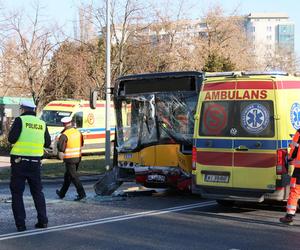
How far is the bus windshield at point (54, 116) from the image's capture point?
23872mm

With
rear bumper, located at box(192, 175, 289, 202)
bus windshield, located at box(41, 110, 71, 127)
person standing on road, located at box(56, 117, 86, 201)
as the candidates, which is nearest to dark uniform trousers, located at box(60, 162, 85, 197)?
person standing on road, located at box(56, 117, 86, 201)

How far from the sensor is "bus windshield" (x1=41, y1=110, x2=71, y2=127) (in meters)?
23.9

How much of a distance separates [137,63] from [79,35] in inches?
184

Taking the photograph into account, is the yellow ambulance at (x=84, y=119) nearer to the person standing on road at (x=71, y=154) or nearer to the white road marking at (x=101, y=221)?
the person standing on road at (x=71, y=154)

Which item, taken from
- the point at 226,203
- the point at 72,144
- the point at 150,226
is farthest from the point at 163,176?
the point at 150,226

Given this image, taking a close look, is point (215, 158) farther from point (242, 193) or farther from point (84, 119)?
point (84, 119)

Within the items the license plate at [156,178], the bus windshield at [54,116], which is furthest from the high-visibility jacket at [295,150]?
the bus windshield at [54,116]

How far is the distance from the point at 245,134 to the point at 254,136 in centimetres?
17

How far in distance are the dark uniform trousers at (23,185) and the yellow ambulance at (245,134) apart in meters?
2.78

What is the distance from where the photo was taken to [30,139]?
800 cm

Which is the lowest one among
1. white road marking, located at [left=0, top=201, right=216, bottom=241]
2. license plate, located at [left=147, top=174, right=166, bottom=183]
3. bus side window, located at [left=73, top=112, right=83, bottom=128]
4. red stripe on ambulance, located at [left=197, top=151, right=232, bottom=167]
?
white road marking, located at [left=0, top=201, right=216, bottom=241]

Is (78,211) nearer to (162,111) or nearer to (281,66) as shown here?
(162,111)

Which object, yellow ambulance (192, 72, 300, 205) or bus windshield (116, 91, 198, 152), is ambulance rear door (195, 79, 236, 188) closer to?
yellow ambulance (192, 72, 300, 205)

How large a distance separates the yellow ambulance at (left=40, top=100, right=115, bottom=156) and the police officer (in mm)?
15582
